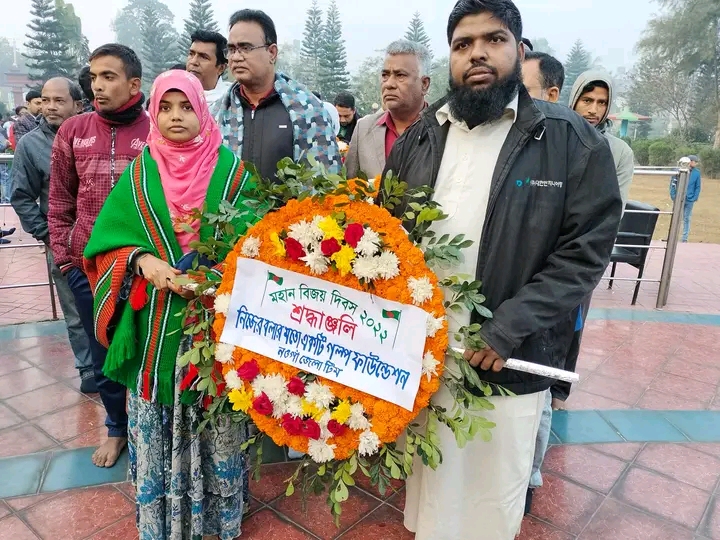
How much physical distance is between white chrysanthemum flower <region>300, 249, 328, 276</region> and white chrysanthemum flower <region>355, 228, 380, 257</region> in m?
0.13

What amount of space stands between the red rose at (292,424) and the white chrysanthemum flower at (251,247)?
57 centimetres

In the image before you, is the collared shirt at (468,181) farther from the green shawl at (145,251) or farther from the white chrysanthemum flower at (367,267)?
the green shawl at (145,251)

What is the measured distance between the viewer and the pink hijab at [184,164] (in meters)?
2.21

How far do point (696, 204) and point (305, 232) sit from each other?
65.3 ft

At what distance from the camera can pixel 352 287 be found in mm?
1856

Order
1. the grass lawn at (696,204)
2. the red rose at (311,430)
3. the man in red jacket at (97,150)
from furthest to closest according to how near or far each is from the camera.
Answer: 1. the grass lawn at (696,204)
2. the man in red jacket at (97,150)
3. the red rose at (311,430)

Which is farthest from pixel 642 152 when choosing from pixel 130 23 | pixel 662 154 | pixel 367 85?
pixel 130 23

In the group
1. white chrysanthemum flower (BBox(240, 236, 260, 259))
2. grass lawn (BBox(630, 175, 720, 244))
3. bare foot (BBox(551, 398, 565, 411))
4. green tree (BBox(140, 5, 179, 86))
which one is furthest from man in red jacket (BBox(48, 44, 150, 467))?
green tree (BBox(140, 5, 179, 86))

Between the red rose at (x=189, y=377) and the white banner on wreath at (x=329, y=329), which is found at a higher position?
the white banner on wreath at (x=329, y=329)

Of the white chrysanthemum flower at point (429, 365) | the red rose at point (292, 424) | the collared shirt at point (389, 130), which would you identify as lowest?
the red rose at point (292, 424)

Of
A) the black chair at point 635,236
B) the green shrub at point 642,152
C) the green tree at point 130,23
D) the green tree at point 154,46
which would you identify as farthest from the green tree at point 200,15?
the green tree at point 130,23

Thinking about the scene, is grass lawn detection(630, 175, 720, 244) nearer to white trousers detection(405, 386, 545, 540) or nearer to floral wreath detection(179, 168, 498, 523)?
white trousers detection(405, 386, 545, 540)

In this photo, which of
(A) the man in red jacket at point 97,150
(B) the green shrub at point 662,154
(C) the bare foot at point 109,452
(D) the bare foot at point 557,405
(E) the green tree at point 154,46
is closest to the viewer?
(A) the man in red jacket at point 97,150

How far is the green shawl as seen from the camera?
7.18 ft
